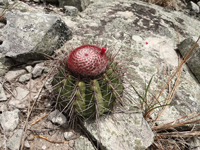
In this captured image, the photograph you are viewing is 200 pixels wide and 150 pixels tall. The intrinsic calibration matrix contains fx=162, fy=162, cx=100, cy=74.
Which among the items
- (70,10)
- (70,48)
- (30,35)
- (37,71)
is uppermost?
(70,10)

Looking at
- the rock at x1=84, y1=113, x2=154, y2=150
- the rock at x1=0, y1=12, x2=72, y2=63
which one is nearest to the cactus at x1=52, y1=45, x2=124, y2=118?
the rock at x1=84, y1=113, x2=154, y2=150

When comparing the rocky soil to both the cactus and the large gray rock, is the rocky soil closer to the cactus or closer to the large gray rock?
the large gray rock

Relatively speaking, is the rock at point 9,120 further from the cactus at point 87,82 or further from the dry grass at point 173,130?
the dry grass at point 173,130

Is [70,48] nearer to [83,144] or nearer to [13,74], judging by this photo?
[13,74]

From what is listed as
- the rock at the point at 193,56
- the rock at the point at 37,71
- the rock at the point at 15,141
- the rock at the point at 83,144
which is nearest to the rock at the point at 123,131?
the rock at the point at 83,144

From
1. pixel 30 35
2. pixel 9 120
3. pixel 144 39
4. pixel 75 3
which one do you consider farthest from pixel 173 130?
pixel 75 3
